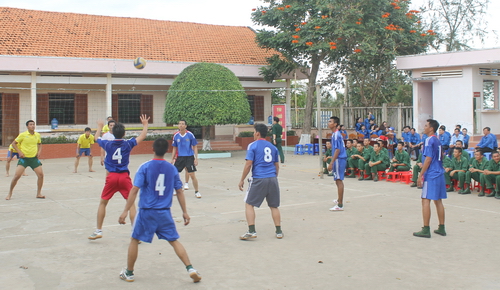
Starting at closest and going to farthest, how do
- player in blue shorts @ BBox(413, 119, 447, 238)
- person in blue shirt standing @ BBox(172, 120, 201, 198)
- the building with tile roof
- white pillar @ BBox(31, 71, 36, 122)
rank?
player in blue shorts @ BBox(413, 119, 447, 238) → person in blue shirt standing @ BBox(172, 120, 201, 198) → white pillar @ BBox(31, 71, 36, 122) → the building with tile roof

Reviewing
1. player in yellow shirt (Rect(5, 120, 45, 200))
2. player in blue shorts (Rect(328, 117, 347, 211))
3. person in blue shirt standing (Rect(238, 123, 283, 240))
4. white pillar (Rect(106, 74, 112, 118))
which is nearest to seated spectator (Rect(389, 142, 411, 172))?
player in blue shorts (Rect(328, 117, 347, 211))

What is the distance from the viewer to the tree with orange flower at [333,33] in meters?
20.8

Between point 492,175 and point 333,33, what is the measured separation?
38.2 feet

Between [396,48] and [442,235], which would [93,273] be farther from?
[396,48]

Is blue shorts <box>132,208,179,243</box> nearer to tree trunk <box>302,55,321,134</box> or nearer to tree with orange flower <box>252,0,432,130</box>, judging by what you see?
tree with orange flower <box>252,0,432,130</box>

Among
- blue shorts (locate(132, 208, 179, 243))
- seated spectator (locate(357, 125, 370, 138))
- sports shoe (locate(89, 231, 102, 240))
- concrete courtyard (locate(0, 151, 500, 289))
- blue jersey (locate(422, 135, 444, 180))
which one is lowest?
concrete courtyard (locate(0, 151, 500, 289))

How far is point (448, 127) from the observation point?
68.1 feet

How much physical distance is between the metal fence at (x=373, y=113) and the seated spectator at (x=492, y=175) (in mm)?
11859

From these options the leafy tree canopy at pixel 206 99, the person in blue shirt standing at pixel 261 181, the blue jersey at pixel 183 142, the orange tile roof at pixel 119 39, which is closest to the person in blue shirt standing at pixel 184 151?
the blue jersey at pixel 183 142

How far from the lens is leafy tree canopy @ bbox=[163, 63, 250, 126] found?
19875mm

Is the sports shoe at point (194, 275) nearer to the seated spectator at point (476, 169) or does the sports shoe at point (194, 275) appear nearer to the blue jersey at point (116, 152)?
the blue jersey at point (116, 152)

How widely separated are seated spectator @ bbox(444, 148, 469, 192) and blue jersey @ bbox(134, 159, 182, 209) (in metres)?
7.94

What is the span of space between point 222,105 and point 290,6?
216 inches

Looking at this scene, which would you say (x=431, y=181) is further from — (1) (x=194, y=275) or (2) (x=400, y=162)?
(2) (x=400, y=162)
